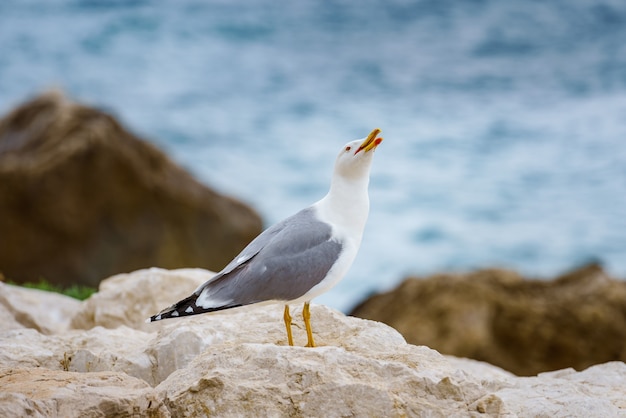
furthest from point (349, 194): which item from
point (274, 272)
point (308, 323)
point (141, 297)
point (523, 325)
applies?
point (523, 325)

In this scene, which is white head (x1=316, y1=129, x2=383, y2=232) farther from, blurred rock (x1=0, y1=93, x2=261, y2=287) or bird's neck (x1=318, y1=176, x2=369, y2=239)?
blurred rock (x1=0, y1=93, x2=261, y2=287)

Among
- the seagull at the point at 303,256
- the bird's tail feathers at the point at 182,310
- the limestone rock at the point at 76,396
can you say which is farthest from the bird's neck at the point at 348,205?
the limestone rock at the point at 76,396

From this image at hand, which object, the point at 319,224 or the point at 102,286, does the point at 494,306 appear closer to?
the point at 102,286

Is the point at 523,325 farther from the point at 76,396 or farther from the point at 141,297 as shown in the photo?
the point at 76,396

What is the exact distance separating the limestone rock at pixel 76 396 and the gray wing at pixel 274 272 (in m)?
0.70

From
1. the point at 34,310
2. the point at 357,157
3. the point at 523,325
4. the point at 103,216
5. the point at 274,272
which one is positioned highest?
the point at 357,157

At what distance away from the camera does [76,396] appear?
3873 mm

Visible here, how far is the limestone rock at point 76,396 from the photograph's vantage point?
12.2 feet

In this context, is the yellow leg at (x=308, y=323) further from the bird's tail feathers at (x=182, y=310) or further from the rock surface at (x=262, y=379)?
the bird's tail feathers at (x=182, y=310)

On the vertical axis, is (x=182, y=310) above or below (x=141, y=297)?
above

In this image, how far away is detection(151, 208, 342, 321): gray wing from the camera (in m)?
4.84

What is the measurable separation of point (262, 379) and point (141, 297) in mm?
2649

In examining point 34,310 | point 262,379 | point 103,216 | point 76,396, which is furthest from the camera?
point 103,216

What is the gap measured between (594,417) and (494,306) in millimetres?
5227
